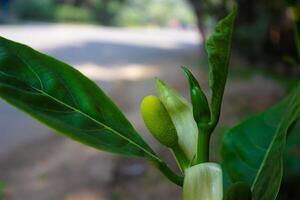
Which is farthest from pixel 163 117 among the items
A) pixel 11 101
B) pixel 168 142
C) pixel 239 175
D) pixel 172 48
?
pixel 172 48

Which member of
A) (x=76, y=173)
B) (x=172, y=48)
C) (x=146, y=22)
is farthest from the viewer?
(x=146, y=22)

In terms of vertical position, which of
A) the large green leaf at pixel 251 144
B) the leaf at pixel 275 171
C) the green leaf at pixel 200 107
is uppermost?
the green leaf at pixel 200 107

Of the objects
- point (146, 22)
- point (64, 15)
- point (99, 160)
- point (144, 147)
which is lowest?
point (146, 22)

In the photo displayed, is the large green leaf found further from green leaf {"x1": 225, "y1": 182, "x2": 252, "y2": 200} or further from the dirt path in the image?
the dirt path

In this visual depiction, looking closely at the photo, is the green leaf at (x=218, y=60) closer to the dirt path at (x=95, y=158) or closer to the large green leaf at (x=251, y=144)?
the large green leaf at (x=251, y=144)

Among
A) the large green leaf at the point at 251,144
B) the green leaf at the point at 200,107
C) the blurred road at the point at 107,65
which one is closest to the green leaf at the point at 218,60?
the green leaf at the point at 200,107

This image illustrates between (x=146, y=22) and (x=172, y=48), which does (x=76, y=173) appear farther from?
(x=146, y=22)
